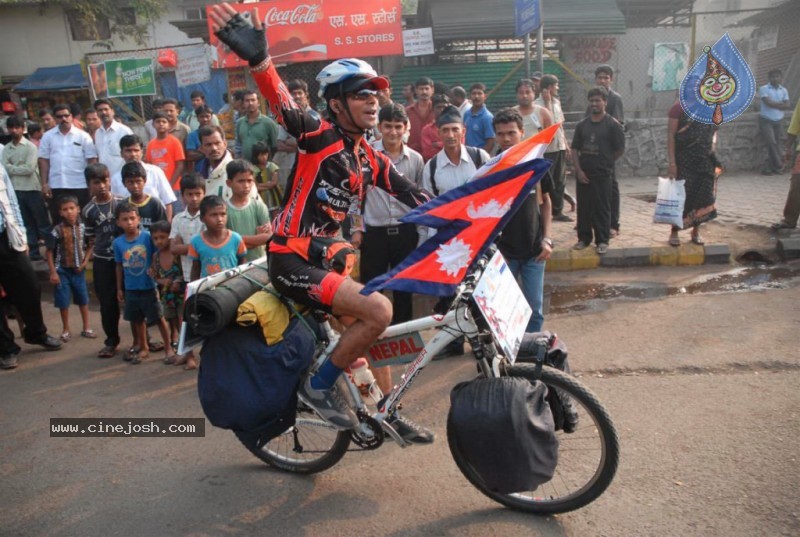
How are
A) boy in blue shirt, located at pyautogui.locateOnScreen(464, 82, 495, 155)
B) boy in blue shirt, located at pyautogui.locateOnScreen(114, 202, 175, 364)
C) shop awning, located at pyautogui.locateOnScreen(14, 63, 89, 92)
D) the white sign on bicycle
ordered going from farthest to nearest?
shop awning, located at pyautogui.locateOnScreen(14, 63, 89, 92) < boy in blue shirt, located at pyautogui.locateOnScreen(464, 82, 495, 155) < boy in blue shirt, located at pyautogui.locateOnScreen(114, 202, 175, 364) < the white sign on bicycle

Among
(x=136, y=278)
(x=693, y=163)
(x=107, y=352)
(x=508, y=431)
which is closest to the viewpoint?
(x=508, y=431)

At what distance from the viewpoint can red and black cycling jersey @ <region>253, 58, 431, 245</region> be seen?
297 cm

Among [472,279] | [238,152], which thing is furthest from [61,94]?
[472,279]

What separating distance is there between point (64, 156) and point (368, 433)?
6759mm

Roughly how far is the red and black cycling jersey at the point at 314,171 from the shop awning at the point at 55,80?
18.6 m

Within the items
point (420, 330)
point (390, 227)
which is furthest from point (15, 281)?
point (420, 330)

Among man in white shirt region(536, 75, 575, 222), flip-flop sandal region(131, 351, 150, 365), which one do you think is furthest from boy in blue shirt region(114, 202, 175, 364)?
man in white shirt region(536, 75, 575, 222)

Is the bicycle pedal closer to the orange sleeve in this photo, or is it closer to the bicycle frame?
the bicycle frame

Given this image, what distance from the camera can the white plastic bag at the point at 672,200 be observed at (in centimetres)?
722

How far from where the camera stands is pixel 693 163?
732 centimetres

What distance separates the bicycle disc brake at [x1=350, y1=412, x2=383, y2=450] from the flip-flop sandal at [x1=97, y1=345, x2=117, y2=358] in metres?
3.21

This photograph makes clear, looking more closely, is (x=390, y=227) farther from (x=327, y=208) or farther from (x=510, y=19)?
(x=510, y=19)

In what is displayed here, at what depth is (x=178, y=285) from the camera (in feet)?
17.0

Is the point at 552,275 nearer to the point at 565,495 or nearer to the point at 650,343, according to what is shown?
the point at 650,343
